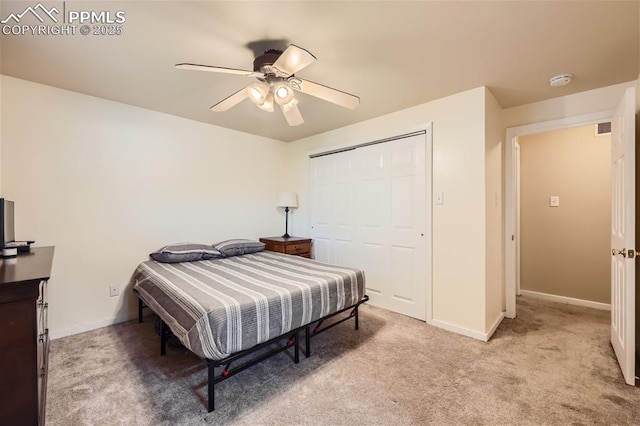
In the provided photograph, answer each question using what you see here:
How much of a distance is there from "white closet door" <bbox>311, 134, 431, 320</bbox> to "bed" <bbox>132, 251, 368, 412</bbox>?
2.39 ft

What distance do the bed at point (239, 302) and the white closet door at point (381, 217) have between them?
Result: 2.39 feet

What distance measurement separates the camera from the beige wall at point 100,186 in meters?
2.39

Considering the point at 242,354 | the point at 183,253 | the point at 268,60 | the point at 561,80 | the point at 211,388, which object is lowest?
the point at 211,388

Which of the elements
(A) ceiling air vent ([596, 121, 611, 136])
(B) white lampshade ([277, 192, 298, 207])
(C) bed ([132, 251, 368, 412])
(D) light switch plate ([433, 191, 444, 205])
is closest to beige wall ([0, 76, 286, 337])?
(C) bed ([132, 251, 368, 412])

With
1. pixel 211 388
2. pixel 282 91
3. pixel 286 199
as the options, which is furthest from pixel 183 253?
pixel 282 91

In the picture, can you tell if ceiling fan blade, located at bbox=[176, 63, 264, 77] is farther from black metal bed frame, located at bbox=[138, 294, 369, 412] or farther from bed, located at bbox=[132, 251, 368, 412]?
black metal bed frame, located at bbox=[138, 294, 369, 412]

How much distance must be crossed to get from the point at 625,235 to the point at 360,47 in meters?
2.25

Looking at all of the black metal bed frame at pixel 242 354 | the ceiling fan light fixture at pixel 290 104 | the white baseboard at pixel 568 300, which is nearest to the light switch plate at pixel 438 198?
the black metal bed frame at pixel 242 354

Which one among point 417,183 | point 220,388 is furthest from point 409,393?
point 417,183

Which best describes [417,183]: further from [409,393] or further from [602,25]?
[409,393]

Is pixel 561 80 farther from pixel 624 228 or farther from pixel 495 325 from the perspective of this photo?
pixel 495 325

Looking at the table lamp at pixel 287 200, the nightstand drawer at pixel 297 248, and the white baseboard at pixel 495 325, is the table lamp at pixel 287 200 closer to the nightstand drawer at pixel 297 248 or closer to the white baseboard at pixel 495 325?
the nightstand drawer at pixel 297 248
